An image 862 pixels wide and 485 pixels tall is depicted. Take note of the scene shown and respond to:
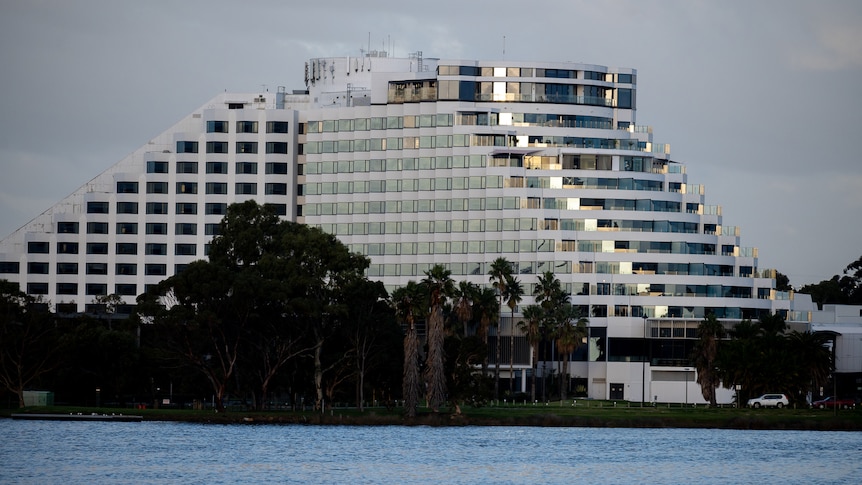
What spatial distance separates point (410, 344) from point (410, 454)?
2495 centimetres

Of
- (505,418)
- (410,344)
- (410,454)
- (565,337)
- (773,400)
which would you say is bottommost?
(410,454)

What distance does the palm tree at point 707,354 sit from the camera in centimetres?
18262

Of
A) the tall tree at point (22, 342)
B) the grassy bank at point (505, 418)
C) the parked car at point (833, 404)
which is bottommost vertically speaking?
the grassy bank at point (505, 418)

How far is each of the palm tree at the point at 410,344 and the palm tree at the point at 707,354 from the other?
43.4m

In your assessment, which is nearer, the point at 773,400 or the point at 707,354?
the point at 773,400

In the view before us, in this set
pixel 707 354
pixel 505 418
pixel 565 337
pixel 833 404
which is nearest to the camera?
pixel 505 418

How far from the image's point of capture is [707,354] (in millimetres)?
184125

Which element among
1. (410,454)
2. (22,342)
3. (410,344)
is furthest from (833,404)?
(22,342)

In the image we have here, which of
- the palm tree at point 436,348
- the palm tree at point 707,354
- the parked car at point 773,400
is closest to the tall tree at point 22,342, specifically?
the palm tree at point 436,348

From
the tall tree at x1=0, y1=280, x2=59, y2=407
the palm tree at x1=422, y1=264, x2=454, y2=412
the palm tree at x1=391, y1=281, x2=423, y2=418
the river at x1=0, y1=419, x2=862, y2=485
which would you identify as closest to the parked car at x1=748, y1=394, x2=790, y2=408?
the river at x1=0, y1=419, x2=862, y2=485

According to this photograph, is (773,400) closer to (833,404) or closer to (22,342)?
(833,404)

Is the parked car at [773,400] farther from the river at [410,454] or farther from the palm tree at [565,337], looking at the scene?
the palm tree at [565,337]

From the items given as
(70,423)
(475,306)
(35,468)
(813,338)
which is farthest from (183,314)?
(813,338)

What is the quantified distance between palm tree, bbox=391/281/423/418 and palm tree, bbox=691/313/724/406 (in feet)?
142
